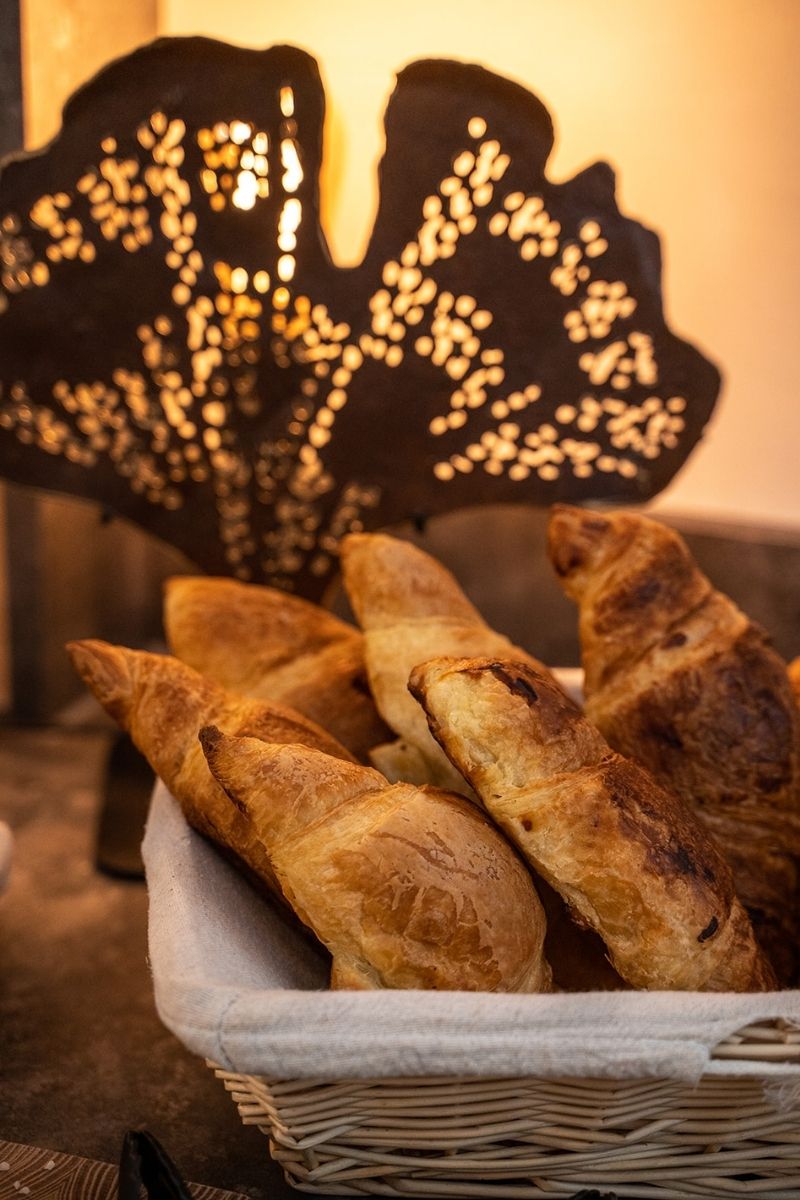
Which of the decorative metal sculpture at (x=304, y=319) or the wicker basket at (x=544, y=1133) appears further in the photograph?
the decorative metal sculpture at (x=304, y=319)

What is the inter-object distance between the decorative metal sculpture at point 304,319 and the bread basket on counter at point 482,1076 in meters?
0.48

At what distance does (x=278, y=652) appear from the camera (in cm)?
82

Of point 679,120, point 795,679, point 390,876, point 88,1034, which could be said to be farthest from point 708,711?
point 679,120

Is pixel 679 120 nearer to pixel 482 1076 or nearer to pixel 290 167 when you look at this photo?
pixel 290 167

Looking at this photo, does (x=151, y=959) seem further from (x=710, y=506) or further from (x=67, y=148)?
(x=710, y=506)

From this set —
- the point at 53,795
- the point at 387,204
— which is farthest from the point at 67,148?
the point at 53,795

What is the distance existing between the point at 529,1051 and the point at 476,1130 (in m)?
0.07

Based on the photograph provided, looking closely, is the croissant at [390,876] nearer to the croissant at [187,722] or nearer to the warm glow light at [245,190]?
the croissant at [187,722]

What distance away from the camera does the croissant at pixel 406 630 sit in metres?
0.70

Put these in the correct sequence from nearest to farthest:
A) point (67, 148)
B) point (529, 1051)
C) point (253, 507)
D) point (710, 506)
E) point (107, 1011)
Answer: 1. point (529, 1051)
2. point (107, 1011)
3. point (67, 148)
4. point (253, 507)
5. point (710, 506)

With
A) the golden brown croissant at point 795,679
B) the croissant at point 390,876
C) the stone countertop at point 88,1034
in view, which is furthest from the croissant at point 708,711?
the stone countertop at point 88,1034

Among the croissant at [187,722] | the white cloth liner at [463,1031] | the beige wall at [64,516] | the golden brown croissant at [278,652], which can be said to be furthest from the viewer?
the beige wall at [64,516]

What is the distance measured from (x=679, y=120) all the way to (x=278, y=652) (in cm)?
74

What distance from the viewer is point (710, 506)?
1.30 metres
